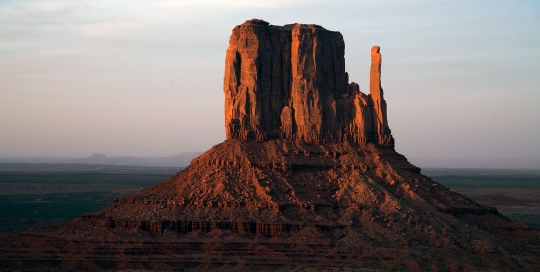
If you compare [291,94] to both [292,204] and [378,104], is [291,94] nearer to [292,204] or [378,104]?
[378,104]

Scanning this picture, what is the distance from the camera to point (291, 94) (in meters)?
75.6

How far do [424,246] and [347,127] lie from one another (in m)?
14.4

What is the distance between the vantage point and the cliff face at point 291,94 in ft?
243

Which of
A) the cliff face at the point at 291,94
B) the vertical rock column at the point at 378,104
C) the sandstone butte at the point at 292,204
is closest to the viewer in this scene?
the sandstone butte at the point at 292,204

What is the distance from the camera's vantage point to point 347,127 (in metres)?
76.0

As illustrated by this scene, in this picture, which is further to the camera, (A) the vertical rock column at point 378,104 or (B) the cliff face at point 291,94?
(A) the vertical rock column at point 378,104

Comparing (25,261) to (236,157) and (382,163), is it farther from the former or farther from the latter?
(382,163)

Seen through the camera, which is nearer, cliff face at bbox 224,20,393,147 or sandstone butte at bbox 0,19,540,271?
sandstone butte at bbox 0,19,540,271

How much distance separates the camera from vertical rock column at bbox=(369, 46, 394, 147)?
3009 inches

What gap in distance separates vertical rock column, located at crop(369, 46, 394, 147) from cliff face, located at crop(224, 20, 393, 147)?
0.27 ft

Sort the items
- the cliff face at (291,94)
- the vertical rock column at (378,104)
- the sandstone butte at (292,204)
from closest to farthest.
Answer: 1. the sandstone butte at (292,204)
2. the cliff face at (291,94)
3. the vertical rock column at (378,104)

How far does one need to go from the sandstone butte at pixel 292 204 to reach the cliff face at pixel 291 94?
8 cm

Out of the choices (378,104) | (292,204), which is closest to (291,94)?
(378,104)

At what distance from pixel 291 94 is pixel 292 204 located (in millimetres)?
11543
